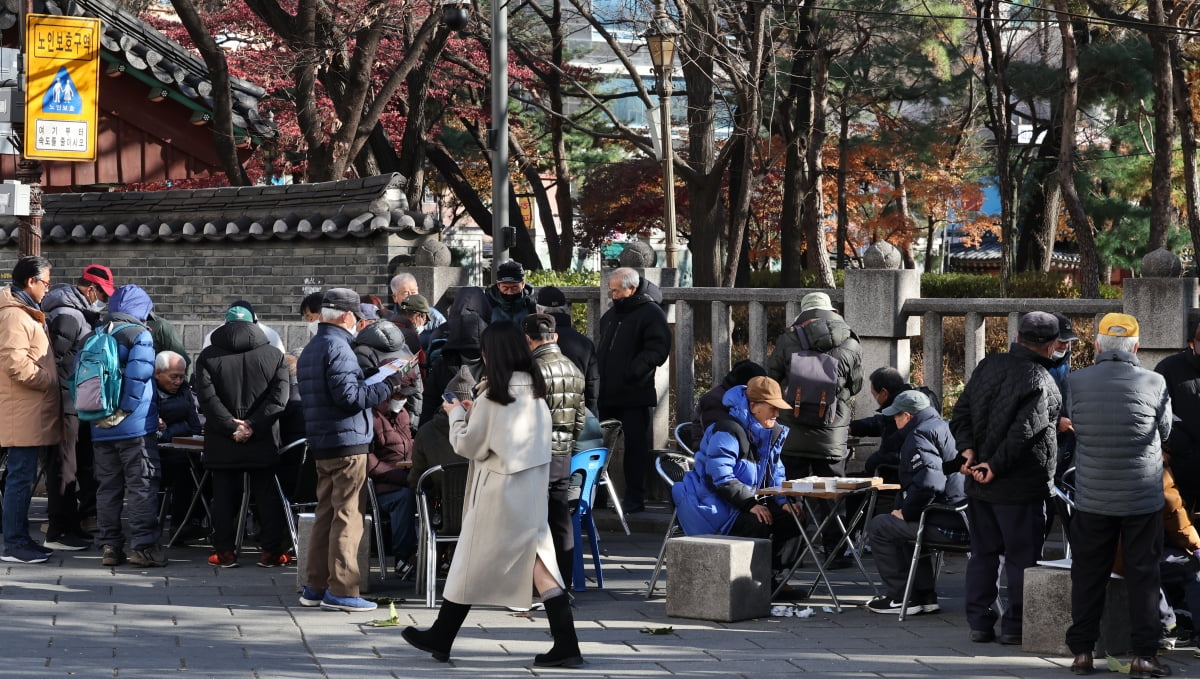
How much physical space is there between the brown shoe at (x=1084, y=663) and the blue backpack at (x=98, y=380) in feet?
20.2

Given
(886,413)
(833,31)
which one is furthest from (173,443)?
(833,31)

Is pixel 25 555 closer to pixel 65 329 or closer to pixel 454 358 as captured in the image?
pixel 65 329

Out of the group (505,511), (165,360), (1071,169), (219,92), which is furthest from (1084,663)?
(1071,169)

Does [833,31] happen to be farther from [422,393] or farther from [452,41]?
[422,393]

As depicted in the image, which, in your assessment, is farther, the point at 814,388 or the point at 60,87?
the point at 60,87

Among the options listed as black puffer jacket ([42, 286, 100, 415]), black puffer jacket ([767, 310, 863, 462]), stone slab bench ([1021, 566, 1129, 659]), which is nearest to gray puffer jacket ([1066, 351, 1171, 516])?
stone slab bench ([1021, 566, 1129, 659])

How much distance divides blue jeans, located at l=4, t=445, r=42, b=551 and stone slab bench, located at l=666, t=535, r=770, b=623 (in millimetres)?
4566

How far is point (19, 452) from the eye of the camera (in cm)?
981

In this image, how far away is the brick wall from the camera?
43.9 feet

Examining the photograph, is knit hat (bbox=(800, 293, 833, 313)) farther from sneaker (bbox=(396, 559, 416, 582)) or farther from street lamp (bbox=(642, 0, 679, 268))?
street lamp (bbox=(642, 0, 679, 268))

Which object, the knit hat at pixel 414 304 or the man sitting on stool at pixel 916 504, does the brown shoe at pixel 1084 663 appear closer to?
the man sitting on stool at pixel 916 504

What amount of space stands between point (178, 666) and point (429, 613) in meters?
1.74

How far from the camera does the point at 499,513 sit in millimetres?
6723

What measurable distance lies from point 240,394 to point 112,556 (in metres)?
1.45
